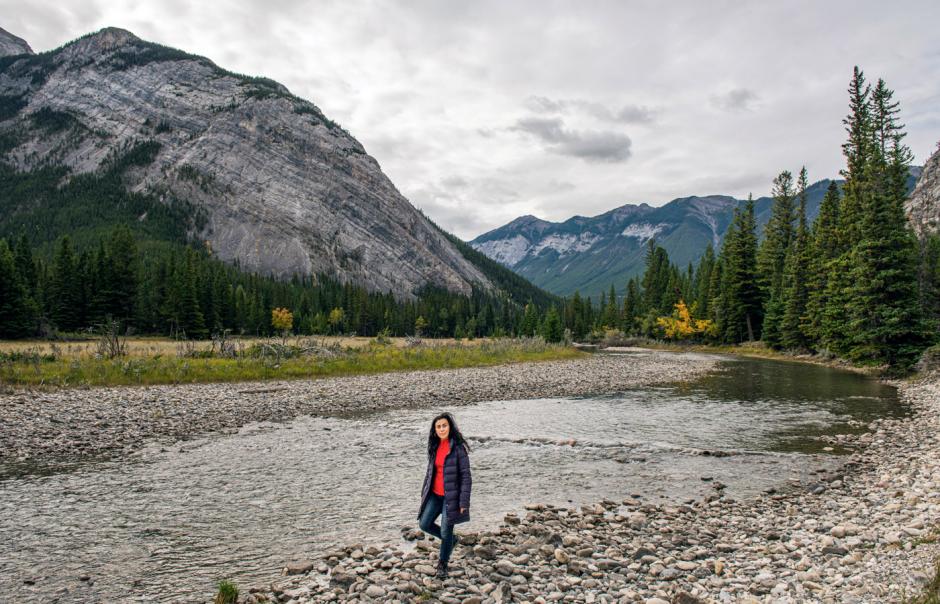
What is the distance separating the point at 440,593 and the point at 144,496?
28.0 feet

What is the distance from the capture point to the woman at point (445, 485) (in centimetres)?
836

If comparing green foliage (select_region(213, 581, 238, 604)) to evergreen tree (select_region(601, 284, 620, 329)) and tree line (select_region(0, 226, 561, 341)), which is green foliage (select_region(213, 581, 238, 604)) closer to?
tree line (select_region(0, 226, 561, 341))

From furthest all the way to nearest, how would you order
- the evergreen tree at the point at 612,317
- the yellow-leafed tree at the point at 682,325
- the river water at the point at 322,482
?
the evergreen tree at the point at 612,317 → the yellow-leafed tree at the point at 682,325 → the river water at the point at 322,482

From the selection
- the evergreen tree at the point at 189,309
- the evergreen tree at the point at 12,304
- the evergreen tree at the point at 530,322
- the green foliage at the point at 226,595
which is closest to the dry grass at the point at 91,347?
the evergreen tree at the point at 12,304

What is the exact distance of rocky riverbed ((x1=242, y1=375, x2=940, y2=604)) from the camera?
24.4 feet

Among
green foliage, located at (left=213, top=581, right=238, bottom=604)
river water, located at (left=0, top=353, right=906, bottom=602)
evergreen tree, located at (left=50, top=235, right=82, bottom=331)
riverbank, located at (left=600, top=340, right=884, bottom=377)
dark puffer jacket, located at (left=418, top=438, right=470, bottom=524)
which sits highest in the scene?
evergreen tree, located at (left=50, top=235, right=82, bottom=331)

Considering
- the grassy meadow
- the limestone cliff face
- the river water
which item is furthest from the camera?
the limestone cliff face

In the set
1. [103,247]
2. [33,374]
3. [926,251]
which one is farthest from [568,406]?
[103,247]

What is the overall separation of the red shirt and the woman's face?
15 centimetres

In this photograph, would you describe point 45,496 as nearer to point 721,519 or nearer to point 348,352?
point 721,519

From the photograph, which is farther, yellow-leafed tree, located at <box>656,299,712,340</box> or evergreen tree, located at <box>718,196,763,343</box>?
yellow-leafed tree, located at <box>656,299,712,340</box>

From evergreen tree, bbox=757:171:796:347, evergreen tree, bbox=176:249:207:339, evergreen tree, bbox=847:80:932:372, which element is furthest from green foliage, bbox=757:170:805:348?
evergreen tree, bbox=176:249:207:339

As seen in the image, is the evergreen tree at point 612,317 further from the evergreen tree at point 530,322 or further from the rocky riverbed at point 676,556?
the rocky riverbed at point 676,556

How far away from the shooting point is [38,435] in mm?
17641
